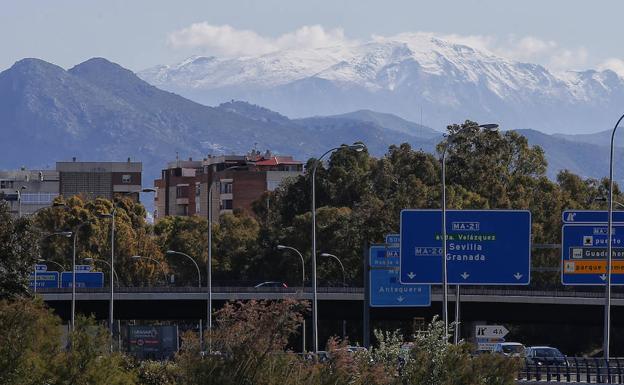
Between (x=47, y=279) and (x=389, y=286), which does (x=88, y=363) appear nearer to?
(x=389, y=286)

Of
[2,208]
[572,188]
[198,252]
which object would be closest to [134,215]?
[198,252]

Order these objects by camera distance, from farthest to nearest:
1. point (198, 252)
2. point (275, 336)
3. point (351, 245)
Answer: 1. point (198, 252)
2. point (351, 245)
3. point (275, 336)

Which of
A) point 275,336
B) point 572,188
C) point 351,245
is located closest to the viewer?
point 275,336

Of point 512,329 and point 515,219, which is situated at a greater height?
point 515,219

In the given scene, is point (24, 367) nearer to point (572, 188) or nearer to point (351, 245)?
point (351, 245)

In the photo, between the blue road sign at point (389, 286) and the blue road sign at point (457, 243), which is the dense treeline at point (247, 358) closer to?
the blue road sign at point (457, 243)

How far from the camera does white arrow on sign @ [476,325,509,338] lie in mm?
82562

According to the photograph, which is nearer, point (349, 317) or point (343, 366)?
point (343, 366)

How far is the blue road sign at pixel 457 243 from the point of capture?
214 feet

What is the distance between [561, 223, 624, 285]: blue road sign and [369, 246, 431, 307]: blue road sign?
768 centimetres

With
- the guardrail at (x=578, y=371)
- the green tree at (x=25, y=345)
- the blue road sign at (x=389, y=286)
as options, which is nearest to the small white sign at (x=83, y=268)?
the blue road sign at (x=389, y=286)

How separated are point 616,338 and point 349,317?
23.7m

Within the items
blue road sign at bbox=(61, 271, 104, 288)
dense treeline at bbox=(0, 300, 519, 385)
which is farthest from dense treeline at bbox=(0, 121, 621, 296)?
dense treeline at bbox=(0, 300, 519, 385)

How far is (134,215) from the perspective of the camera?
153250mm
